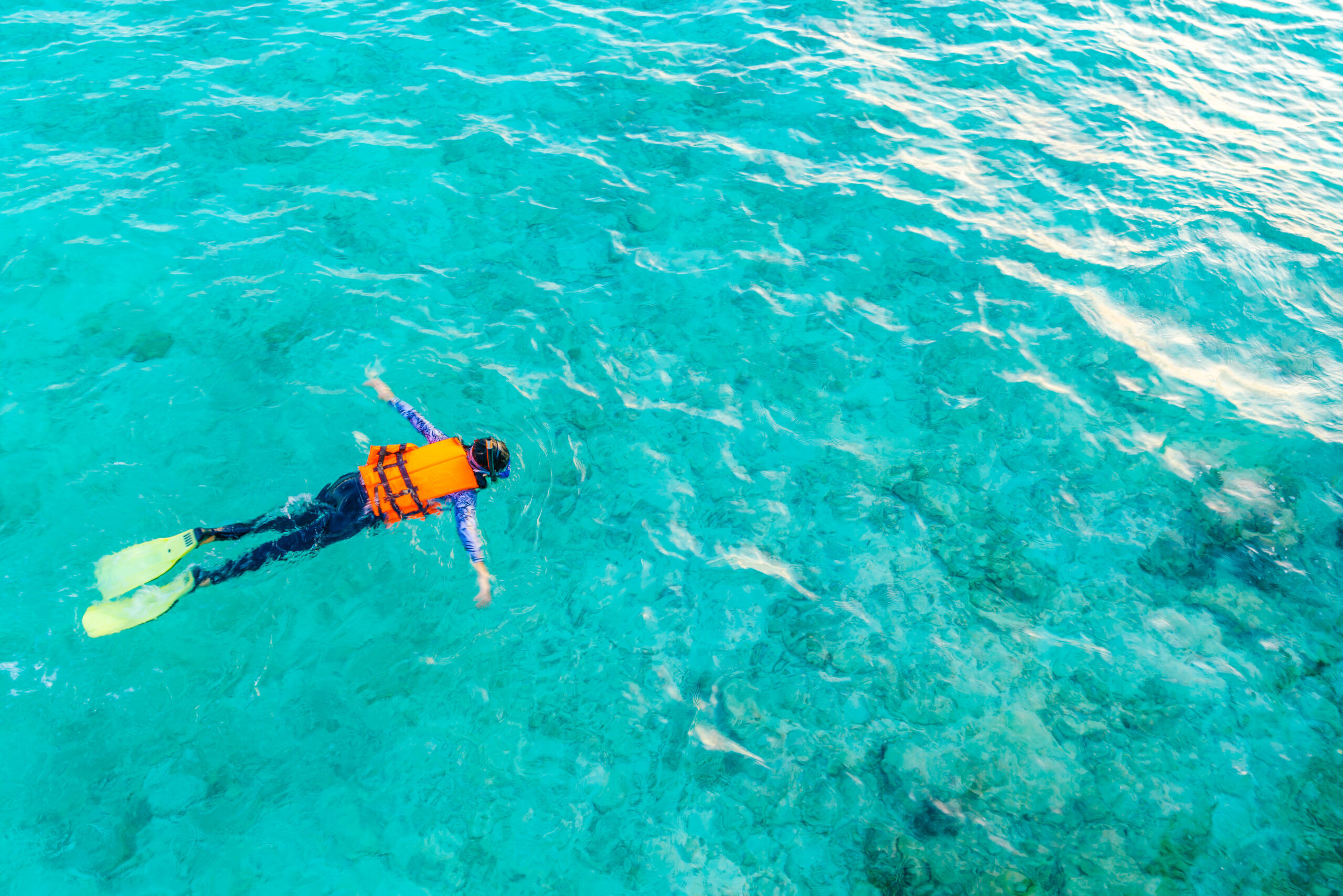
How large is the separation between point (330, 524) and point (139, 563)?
71.3 inches

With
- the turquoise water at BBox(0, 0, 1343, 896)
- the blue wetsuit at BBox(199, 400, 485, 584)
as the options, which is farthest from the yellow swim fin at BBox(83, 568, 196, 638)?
the blue wetsuit at BBox(199, 400, 485, 584)

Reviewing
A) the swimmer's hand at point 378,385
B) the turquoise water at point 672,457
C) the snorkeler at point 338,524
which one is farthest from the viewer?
the swimmer's hand at point 378,385

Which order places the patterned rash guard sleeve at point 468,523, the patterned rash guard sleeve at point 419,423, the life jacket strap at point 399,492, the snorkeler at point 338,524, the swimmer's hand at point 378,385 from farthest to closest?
the swimmer's hand at point 378,385, the patterned rash guard sleeve at point 419,423, the patterned rash guard sleeve at point 468,523, the life jacket strap at point 399,492, the snorkeler at point 338,524

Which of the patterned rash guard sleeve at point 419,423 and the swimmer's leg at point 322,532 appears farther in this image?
the patterned rash guard sleeve at point 419,423

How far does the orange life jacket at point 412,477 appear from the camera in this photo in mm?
7488

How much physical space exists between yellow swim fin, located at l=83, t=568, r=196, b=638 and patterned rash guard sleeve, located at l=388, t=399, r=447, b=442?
2725mm

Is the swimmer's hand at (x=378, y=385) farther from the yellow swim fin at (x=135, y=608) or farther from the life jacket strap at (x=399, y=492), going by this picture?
the yellow swim fin at (x=135, y=608)

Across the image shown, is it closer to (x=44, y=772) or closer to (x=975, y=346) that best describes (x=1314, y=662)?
(x=975, y=346)

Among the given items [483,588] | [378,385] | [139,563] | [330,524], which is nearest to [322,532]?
[330,524]

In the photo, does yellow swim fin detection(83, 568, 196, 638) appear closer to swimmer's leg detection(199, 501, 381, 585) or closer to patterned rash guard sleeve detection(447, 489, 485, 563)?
swimmer's leg detection(199, 501, 381, 585)

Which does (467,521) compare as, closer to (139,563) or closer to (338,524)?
(338,524)

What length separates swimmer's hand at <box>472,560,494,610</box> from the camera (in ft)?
24.7

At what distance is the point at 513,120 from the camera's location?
1322 centimetres

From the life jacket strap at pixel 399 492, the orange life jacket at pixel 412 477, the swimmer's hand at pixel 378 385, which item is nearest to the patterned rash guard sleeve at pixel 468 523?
the orange life jacket at pixel 412 477
